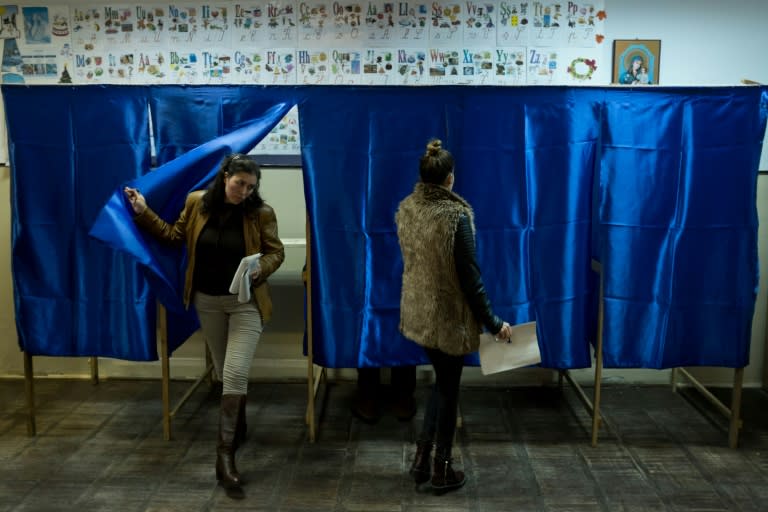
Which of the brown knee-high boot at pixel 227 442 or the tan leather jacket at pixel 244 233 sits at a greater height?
the tan leather jacket at pixel 244 233

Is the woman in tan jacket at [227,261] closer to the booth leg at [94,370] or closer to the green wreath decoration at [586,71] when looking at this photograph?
the booth leg at [94,370]

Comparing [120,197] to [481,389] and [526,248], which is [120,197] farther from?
[481,389]

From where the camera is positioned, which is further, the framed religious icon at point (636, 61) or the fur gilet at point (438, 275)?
the framed religious icon at point (636, 61)

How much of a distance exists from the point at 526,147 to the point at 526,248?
17.9 inches

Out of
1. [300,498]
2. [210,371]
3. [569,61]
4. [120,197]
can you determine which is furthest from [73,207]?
[569,61]

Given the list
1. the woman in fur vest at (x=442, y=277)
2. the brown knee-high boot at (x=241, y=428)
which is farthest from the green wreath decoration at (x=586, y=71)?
the brown knee-high boot at (x=241, y=428)

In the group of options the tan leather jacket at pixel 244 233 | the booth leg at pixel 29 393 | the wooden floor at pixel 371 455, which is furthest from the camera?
the booth leg at pixel 29 393

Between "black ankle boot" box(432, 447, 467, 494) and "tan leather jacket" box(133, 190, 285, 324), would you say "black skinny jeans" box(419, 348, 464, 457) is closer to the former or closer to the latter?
"black ankle boot" box(432, 447, 467, 494)

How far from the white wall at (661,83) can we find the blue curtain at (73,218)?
87cm

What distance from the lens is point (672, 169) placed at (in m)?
3.06

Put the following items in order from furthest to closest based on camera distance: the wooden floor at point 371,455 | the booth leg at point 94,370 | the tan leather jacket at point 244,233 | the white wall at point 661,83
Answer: the booth leg at point 94,370 → the white wall at point 661,83 → the tan leather jacket at point 244,233 → the wooden floor at point 371,455

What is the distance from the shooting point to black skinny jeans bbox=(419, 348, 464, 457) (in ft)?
8.51

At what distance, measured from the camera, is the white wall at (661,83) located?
3.74 metres

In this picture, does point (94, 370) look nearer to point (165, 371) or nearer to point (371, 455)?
point (165, 371)
